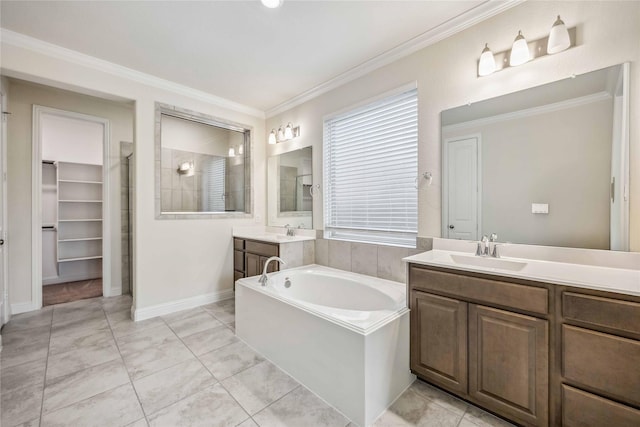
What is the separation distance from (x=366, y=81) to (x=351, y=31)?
60cm

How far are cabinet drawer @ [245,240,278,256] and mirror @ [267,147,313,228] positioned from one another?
0.55 metres

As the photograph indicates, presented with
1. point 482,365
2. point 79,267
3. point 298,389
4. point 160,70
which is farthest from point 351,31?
point 79,267

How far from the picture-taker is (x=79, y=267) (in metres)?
4.37

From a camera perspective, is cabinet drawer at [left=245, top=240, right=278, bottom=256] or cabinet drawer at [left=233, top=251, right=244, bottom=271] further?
cabinet drawer at [left=233, top=251, right=244, bottom=271]

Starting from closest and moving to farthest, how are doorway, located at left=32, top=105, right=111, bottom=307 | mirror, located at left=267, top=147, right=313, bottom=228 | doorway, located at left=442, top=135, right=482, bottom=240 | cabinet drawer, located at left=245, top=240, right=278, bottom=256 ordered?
doorway, located at left=442, top=135, right=482, bottom=240 < cabinet drawer, located at left=245, top=240, right=278, bottom=256 < mirror, located at left=267, top=147, right=313, bottom=228 < doorway, located at left=32, top=105, right=111, bottom=307

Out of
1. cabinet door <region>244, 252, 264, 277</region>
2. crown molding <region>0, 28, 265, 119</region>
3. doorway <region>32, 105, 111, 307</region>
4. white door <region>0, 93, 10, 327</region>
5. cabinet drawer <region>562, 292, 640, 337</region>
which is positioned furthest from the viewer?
doorway <region>32, 105, 111, 307</region>

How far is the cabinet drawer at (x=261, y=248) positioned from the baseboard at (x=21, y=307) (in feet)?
8.17

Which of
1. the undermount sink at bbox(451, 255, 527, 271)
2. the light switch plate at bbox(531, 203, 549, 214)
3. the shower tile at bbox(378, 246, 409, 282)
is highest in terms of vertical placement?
the light switch plate at bbox(531, 203, 549, 214)

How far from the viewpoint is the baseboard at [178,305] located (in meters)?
2.87

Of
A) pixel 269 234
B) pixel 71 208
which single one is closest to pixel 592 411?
pixel 269 234

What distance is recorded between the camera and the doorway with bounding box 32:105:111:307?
4.02 metres

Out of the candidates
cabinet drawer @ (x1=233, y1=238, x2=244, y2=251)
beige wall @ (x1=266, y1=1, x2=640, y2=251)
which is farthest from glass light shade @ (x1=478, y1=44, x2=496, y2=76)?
cabinet drawer @ (x1=233, y1=238, x2=244, y2=251)

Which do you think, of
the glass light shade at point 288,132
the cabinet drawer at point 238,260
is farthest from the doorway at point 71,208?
the glass light shade at point 288,132

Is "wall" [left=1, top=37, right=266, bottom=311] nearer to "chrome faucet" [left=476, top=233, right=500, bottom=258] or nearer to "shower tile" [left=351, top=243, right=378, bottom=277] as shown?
"shower tile" [left=351, top=243, right=378, bottom=277]
